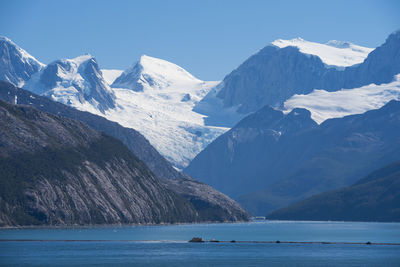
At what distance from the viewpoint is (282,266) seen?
199625 mm

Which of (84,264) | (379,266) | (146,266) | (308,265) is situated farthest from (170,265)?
(379,266)

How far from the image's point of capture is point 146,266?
193 m

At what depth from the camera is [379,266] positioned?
197 metres

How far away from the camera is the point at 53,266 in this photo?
626 feet

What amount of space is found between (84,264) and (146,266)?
50.2 ft

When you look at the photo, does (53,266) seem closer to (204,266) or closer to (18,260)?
(18,260)

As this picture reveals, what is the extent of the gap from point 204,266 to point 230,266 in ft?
21.0

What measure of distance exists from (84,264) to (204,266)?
27685 millimetres

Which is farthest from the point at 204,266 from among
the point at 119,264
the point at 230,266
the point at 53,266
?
the point at 53,266

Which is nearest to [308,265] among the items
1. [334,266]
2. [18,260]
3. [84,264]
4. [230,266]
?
[334,266]

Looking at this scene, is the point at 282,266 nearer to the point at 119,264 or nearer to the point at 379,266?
the point at 379,266

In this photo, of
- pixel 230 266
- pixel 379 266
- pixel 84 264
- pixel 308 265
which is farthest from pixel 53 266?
pixel 379 266

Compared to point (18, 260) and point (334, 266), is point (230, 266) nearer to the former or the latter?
point (334, 266)

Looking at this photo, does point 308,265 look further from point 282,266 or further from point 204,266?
point 204,266
